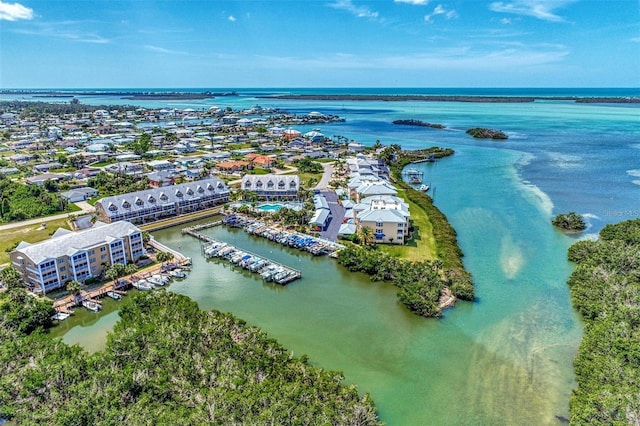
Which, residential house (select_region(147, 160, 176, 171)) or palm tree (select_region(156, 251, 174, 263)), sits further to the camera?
residential house (select_region(147, 160, 176, 171))

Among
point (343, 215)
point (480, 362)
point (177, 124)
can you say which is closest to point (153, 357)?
point (480, 362)

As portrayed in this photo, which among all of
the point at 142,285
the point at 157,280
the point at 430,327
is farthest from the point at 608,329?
the point at 142,285

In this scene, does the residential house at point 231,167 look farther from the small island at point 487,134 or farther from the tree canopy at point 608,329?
the small island at point 487,134

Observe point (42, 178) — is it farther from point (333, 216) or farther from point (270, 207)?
point (333, 216)

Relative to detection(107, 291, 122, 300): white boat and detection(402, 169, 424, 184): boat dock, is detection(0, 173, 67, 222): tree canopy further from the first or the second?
detection(402, 169, 424, 184): boat dock

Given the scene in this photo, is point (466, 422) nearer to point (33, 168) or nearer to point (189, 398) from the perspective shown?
point (189, 398)

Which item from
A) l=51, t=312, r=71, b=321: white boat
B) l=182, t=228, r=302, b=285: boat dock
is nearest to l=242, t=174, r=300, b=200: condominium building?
l=182, t=228, r=302, b=285: boat dock
